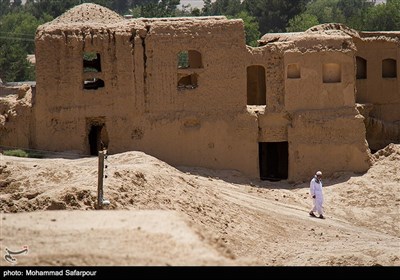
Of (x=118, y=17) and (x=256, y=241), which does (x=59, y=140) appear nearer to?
(x=118, y=17)

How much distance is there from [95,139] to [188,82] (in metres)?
3.57

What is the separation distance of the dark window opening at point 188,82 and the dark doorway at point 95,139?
113 inches

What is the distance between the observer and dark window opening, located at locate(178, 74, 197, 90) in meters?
33.7

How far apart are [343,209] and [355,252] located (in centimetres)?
576

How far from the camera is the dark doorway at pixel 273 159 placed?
35.3m

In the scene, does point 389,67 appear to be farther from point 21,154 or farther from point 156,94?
point 21,154

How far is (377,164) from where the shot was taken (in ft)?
112

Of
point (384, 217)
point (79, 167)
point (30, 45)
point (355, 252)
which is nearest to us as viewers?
point (355, 252)

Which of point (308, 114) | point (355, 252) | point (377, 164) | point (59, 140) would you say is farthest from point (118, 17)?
point (355, 252)

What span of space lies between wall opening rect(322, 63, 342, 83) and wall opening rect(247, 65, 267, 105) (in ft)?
8.48

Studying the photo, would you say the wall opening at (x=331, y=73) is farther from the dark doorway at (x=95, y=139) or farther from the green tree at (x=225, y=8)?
the green tree at (x=225, y=8)

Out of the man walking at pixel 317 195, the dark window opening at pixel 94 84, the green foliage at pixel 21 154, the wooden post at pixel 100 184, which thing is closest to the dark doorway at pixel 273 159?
the man walking at pixel 317 195

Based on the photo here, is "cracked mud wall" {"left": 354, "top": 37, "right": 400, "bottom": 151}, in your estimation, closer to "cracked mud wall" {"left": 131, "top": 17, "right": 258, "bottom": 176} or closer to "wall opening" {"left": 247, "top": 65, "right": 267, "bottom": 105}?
"wall opening" {"left": 247, "top": 65, "right": 267, "bottom": 105}

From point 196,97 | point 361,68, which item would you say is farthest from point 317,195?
point 361,68
